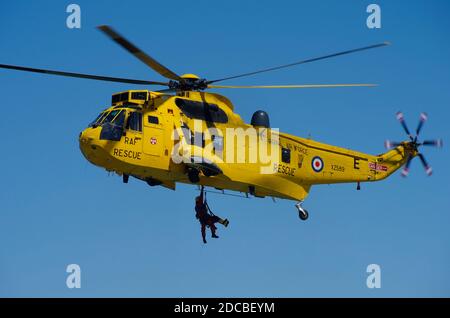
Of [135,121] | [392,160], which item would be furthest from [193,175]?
[392,160]

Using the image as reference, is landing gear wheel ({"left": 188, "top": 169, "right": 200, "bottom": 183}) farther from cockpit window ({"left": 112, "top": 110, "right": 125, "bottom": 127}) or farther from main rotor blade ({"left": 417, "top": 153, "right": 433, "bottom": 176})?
main rotor blade ({"left": 417, "top": 153, "right": 433, "bottom": 176})

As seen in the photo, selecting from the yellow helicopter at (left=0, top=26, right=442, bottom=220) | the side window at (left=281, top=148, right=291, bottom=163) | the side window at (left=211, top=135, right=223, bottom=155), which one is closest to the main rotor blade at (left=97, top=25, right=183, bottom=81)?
the yellow helicopter at (left=0, top=26, right=442, bottom=220)

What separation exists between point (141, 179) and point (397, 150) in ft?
44.9

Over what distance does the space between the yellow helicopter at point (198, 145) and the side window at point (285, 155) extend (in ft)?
0.14

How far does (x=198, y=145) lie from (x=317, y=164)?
6936 mm

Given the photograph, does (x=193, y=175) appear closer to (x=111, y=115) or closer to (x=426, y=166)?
(x=111, y=115)

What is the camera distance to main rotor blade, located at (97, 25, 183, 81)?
33.2 meters

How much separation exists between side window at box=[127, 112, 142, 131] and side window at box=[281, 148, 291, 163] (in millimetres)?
7303

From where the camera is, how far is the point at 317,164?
141ft

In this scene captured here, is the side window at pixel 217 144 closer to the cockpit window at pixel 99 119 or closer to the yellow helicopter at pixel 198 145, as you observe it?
the yellow helicopter at pixel 198 145
